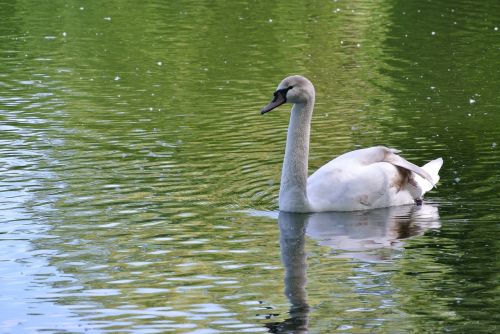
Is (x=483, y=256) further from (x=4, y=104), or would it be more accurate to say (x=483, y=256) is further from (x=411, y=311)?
(x=4, y=104)

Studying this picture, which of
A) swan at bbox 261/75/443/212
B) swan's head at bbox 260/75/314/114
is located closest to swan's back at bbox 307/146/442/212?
swan at bbox 261/75/443/212

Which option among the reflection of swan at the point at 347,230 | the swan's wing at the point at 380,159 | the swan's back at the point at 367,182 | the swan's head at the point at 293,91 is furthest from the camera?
the swan's wing at the point at 380,159

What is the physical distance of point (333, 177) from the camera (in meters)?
12.1

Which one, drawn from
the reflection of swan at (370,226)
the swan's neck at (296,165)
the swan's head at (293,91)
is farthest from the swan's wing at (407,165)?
the swan's head at (293,91)

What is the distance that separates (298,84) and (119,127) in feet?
16.0

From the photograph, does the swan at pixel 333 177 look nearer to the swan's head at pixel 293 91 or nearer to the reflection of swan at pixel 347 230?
the swan's head at pixel 293 91

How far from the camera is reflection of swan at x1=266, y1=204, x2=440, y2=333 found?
1023cm

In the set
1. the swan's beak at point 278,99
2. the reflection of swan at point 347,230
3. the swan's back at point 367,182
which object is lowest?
the reflection of swan at point 347,230

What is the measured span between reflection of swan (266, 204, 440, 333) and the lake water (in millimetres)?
32

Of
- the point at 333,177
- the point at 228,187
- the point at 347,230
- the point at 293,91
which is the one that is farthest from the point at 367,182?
the point at 228,187

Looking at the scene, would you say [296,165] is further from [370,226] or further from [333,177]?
[370,226]

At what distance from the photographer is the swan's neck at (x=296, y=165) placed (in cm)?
1192

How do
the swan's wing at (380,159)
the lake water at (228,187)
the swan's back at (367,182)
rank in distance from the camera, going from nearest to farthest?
1. the lake water at (228,187)
2. the swan's back at (367,182)
3. the swan's wing at (380,159)

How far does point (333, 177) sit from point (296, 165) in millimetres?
407
